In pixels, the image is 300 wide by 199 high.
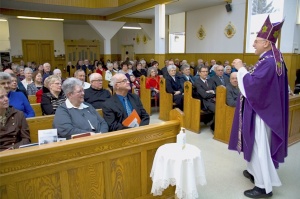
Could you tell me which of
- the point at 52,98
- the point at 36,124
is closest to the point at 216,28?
the point at 52,98

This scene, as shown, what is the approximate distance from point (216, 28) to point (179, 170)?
9.56 m

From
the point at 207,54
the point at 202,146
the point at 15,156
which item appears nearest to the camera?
the point at 15,156

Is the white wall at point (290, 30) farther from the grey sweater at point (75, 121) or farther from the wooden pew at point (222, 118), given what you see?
the grey sweater at point (75, 121)

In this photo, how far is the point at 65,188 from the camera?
171 centimetres

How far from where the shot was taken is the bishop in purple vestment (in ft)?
7.52

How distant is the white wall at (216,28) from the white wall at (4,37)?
375 inches

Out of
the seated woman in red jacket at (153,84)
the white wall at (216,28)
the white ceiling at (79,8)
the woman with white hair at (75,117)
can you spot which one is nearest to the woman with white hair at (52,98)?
the woman with white hair at (75,117)

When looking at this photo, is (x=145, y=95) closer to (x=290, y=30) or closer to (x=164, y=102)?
(x=164, y=102)

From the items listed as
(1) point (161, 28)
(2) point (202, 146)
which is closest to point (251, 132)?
(2) point (202, 146)

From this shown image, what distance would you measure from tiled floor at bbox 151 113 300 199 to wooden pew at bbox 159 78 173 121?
1.40 m

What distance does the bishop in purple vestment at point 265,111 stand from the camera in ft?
7.52

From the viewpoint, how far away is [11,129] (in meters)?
2.22

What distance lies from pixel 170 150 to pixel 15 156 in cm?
101

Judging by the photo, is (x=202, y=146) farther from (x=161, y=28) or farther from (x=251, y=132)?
(x=161, y=28)
